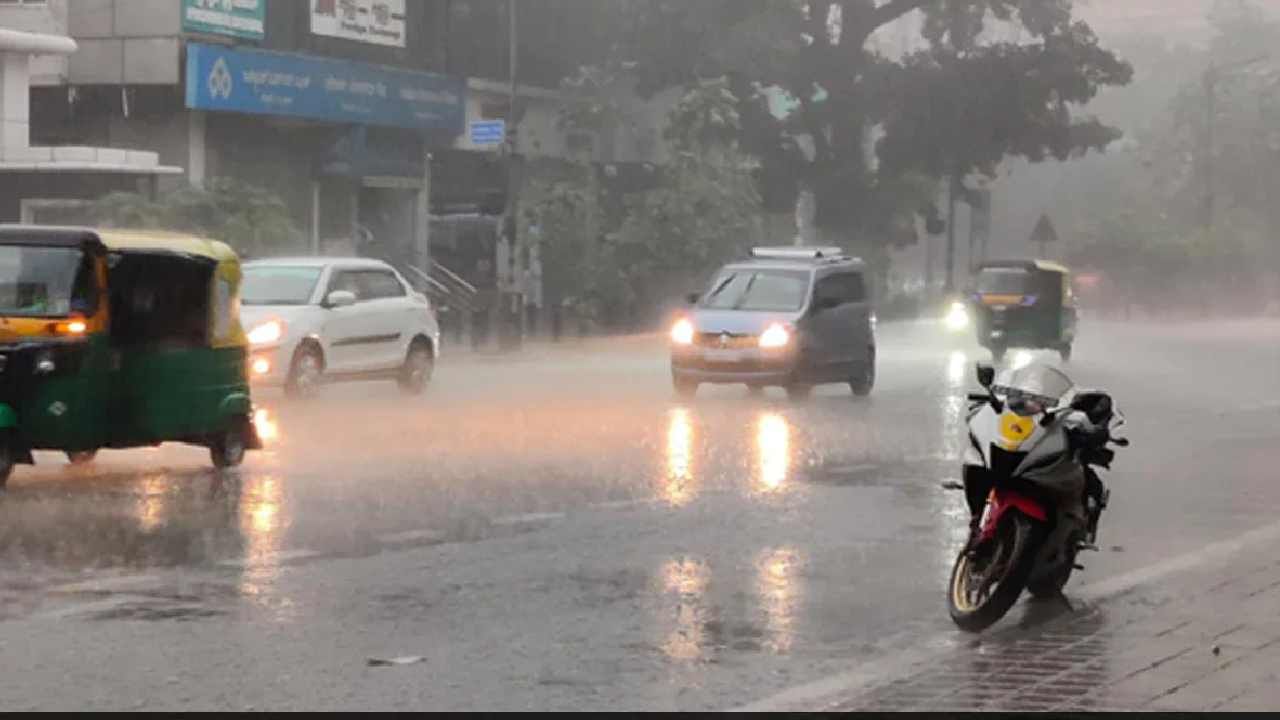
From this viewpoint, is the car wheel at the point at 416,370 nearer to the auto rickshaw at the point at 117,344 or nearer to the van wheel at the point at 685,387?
the van wheel at the point at 685,387

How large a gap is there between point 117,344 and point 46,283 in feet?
2.21

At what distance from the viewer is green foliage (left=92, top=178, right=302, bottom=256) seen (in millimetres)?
39906

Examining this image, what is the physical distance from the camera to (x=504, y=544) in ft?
47.1

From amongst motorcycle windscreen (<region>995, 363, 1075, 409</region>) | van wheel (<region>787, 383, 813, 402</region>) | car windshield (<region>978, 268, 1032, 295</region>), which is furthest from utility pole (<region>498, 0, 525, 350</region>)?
motorcycle windscreen (<region>995, 363, 1075, 409</region>)

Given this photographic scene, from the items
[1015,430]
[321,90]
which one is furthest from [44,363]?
[321,90]

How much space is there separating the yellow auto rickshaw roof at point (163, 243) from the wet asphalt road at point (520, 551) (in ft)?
5.67

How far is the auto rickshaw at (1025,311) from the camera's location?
146 ft

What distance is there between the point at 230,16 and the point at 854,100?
26.4m

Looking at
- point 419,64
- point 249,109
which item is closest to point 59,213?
point 249,109

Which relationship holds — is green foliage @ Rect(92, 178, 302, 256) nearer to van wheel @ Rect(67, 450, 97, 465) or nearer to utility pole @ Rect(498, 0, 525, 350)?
utility pole @ Rect(498, 0, 525, 350)

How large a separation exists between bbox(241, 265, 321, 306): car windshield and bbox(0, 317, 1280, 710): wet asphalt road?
1.67 m

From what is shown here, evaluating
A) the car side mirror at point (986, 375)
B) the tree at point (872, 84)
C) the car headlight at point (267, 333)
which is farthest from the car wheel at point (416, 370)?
the tree at point (872, 84)

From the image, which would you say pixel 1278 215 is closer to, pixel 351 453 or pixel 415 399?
pixel 415 399

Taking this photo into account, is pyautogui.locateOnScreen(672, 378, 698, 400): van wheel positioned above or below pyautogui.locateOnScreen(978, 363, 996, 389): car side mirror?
below
